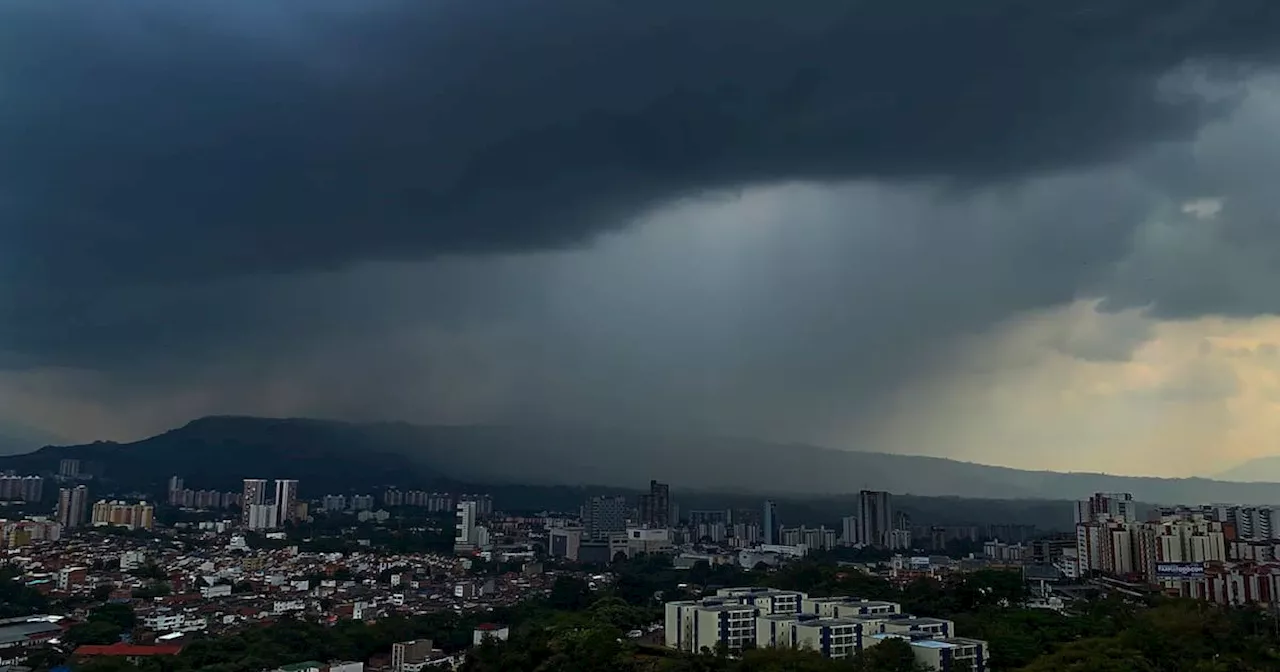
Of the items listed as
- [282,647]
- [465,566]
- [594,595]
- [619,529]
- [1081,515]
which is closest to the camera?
[282,647]

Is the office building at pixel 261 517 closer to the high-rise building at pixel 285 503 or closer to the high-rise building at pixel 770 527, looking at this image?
the high-rise building at pixel 285 503

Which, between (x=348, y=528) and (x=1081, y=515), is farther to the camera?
(x=348, y=528)

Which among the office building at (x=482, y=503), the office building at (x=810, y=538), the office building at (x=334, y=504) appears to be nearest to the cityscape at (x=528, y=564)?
the office building at (x=810, y=538)

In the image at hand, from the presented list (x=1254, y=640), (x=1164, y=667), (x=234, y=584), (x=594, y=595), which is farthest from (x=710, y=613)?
(x=234, y=584)

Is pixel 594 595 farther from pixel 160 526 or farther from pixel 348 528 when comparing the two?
pixel 160 526

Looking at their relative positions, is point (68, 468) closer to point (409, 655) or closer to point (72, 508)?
point (72, 508)

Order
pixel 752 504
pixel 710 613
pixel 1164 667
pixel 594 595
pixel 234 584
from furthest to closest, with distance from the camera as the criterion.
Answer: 1. pixel 752 504
2. pixel 234 584
3. pixel 594 595
4. pixel 710 613
5. pixel 1164 667
